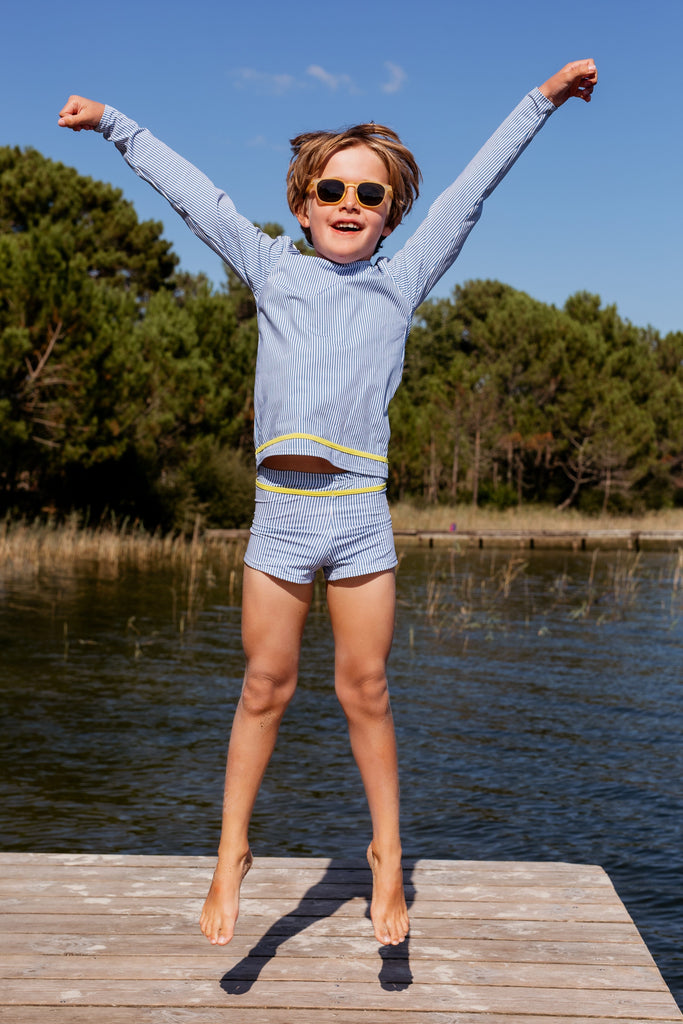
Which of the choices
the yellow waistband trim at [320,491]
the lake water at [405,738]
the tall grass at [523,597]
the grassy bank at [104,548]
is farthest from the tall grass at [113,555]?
the yellow waistband trim at [320,491]

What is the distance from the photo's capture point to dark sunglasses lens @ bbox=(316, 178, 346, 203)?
123 inches

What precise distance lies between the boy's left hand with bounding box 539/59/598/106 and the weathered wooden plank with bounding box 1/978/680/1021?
8.25 ft

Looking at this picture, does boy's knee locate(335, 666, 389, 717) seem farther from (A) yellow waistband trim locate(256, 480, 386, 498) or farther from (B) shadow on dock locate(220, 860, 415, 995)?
(B) shadow on dock locate(220, 860, 415, 995)

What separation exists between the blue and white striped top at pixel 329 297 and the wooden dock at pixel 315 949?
1437 millimetres

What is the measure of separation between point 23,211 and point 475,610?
842 inches

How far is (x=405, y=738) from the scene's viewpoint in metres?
10.7

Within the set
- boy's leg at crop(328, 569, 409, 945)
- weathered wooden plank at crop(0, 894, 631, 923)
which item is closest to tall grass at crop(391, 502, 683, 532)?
weathered wooden plank at crop(0, 894, 631, 923)

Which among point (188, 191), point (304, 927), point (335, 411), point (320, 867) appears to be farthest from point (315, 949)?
point (188, 191)

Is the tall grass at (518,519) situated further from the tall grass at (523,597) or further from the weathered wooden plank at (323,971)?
the weathered wooden plank at (323,971)

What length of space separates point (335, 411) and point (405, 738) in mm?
8025

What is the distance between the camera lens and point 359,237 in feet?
10.4

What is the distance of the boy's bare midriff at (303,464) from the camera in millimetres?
3031

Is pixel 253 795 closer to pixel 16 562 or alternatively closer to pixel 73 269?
pixel 16 562

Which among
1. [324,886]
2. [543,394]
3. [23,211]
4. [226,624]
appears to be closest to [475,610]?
[226,624]
